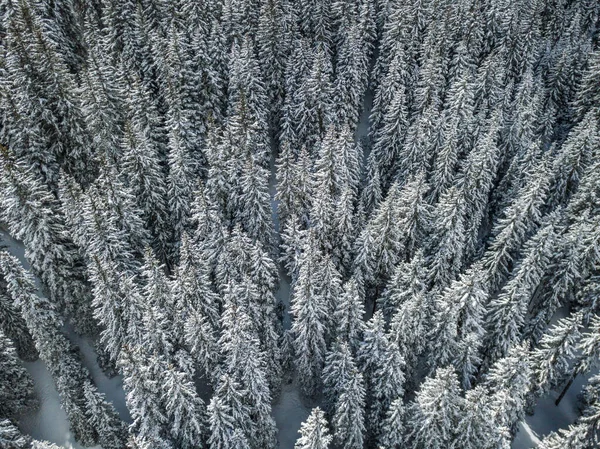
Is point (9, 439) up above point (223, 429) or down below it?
below

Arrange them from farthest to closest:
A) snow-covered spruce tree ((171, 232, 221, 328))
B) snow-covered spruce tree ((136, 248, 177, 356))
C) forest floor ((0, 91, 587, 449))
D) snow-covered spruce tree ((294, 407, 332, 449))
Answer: forest floor ((0, 91, 587, 449))
snow-covered spruce tree ((171, 232, 221, 328))
snow-covered spruce tree ((136, 248, 177, 356))
snow-covered spruce tree ((294, 407, 332, 449))

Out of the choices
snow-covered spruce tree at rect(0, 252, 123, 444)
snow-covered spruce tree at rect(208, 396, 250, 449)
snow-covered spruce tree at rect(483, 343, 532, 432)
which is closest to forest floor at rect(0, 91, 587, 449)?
snow-covered spruce tree at rect(0, 252, 123, 444)

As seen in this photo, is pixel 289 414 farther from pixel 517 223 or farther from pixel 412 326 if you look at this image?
pixel 517 223

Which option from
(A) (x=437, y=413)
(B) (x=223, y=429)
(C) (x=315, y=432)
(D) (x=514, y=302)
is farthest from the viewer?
(D) (x=514, y=302)

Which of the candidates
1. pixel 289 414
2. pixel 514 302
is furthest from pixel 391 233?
pixel 289 414

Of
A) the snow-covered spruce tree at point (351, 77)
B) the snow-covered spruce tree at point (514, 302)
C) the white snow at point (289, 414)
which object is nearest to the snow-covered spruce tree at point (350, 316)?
the snow-covered spruce tree at point (514, 302)

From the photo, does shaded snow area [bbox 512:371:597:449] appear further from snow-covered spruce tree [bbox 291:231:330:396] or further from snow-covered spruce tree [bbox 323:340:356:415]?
snow-covered spruce tree [bbox 291:231:330:396]

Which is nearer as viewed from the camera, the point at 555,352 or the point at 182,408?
the point at 182,408
